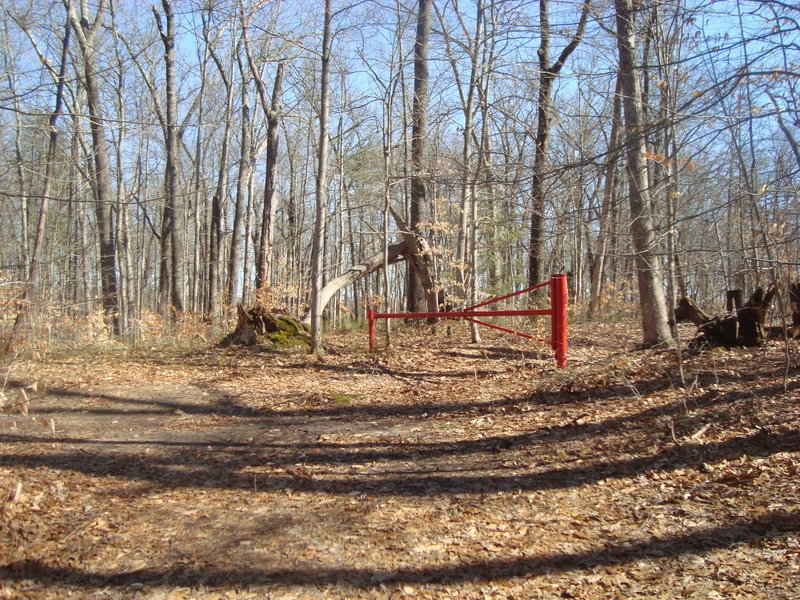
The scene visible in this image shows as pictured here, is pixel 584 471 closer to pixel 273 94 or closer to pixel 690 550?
pixel 690 550

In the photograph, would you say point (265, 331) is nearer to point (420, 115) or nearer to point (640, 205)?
point (420, 115)

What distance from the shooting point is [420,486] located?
4.69 meters

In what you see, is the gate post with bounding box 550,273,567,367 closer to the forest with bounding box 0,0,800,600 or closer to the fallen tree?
the forest with bounding box 0,0,800,600

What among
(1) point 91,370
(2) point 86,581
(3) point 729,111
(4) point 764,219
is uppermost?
(3) point 729,111

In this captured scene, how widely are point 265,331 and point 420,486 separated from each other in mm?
7059

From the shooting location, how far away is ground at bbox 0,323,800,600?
3330 millimetres

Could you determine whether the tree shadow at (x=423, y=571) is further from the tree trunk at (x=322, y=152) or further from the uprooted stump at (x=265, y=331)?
the uprooted stump at (x=265, y=331)

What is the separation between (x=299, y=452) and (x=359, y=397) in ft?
6.90

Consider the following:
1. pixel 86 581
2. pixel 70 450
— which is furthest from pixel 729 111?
pixel 70 450

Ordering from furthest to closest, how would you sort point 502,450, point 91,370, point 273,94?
point 273,94, point 91,370, point 502,450

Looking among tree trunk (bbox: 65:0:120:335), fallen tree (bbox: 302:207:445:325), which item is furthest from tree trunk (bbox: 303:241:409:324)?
tree trunk (bbox: 65:0:120:335)

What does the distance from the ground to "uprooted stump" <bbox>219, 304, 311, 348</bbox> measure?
2.79m

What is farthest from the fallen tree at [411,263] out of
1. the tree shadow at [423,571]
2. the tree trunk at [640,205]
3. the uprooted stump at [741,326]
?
the tree shadow at [423,571]

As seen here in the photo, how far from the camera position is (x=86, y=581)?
11.0 feet
